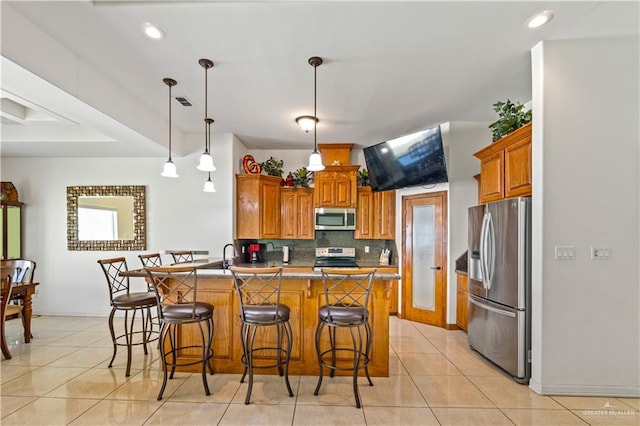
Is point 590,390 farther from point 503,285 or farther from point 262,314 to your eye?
point 262,314

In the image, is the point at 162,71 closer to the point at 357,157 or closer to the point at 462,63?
the point at 462,63

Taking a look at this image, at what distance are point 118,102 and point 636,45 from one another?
495cm

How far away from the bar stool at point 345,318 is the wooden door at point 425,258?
212cm

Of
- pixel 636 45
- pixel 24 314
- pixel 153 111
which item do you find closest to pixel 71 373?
pixel 24 314

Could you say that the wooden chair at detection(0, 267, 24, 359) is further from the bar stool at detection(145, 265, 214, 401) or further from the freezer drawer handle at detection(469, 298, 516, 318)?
the freezer drawer handle at detection(469, 298, 516, 318)

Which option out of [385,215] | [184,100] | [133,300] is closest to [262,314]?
[133,300]

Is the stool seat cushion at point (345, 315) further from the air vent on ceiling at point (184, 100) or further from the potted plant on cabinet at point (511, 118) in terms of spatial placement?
the air vent on ceiling at point (184, 100)

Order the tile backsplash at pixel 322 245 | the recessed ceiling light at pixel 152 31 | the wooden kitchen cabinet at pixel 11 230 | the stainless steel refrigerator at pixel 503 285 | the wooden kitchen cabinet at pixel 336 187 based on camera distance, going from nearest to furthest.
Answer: the recessed ceiling light at pixel 152 31 → the stainless steel refrigerator at pixel 503 285 → the wooden kitchen cabinet at pixel 11 230 → the wooden kitchen cabinet at pixel 336 187 → the tile backsplash at pixel 322 245

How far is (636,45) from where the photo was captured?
8.58ft

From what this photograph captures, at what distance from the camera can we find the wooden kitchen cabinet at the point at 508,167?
292 centimetres

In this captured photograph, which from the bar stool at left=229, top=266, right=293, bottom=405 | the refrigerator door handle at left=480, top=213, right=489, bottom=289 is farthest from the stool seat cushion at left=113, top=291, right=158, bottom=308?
the refrigerator door handle at left=480, top=213, right=489, bottom=289

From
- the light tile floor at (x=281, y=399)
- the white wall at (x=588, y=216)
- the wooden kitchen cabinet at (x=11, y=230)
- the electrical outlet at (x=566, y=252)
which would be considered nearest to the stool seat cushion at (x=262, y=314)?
the light tile floor at (x=281, y=399)

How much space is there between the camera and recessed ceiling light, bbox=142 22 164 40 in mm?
2312

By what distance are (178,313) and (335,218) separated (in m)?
3.23
